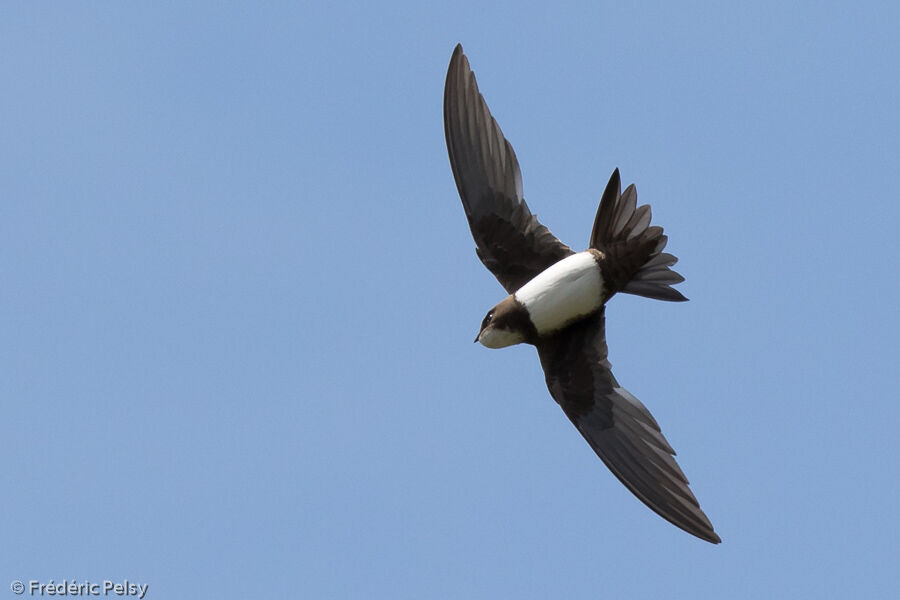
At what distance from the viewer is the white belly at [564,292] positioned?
10.1 metres

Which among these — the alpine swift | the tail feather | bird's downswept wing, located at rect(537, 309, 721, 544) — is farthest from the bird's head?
the tail feather

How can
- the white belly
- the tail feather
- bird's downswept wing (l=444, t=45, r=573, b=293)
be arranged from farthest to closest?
bird's downswept wing (l=444, t=45, r=573, b=293) → the white belly → the tail feather

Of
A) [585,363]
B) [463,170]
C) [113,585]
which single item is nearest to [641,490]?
[585,363]

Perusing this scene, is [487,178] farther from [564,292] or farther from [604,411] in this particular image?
[604,411]

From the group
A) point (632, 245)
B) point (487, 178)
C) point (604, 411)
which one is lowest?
point (604, 411)

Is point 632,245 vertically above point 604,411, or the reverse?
point 632,245

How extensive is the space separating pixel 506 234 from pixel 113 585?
3852 mm

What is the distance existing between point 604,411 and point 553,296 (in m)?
1.02

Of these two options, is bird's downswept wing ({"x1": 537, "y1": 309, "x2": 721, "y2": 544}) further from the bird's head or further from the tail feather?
the tail feather

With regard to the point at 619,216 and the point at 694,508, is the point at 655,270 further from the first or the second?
the point at 694,508

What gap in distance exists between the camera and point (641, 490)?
10180 millimetres

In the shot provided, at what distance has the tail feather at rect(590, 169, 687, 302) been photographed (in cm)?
992

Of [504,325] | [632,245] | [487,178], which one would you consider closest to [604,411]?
[504,325]

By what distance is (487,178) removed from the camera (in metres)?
10.5
